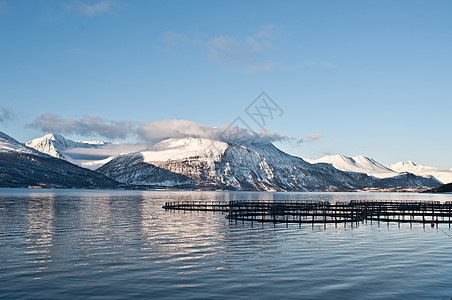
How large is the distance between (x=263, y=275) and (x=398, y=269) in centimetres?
1143

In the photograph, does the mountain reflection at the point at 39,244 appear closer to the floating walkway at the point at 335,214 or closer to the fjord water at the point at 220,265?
the fjord water at the point at 220,265

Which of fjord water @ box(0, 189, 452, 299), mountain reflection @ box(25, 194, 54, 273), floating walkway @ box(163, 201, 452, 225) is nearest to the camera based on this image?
fjord water @ box(0, 189, 452, 299)

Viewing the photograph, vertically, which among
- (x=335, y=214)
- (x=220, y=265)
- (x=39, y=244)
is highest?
(x=335, y=214)

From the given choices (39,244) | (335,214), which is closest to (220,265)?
(39,244)

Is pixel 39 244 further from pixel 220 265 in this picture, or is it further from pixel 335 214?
pixel 335 214

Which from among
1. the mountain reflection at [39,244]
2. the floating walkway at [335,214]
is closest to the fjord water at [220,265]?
the mountain reflection at [39,244]

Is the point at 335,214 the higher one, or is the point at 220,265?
the point at 335,214

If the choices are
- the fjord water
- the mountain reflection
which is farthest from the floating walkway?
the mountain reflection

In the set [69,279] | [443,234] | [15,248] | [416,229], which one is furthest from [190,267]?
[416,229]

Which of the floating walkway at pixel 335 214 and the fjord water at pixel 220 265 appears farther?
the floating walkway at pixel 335 214

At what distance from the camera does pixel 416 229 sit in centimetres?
6725

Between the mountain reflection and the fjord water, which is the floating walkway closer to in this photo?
the fjord water

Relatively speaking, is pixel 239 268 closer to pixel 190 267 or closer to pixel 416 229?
pixel 190 267

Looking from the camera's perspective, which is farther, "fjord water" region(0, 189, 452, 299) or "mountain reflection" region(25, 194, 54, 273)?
"mountain reflection" region(25, 194, 54, 273)
